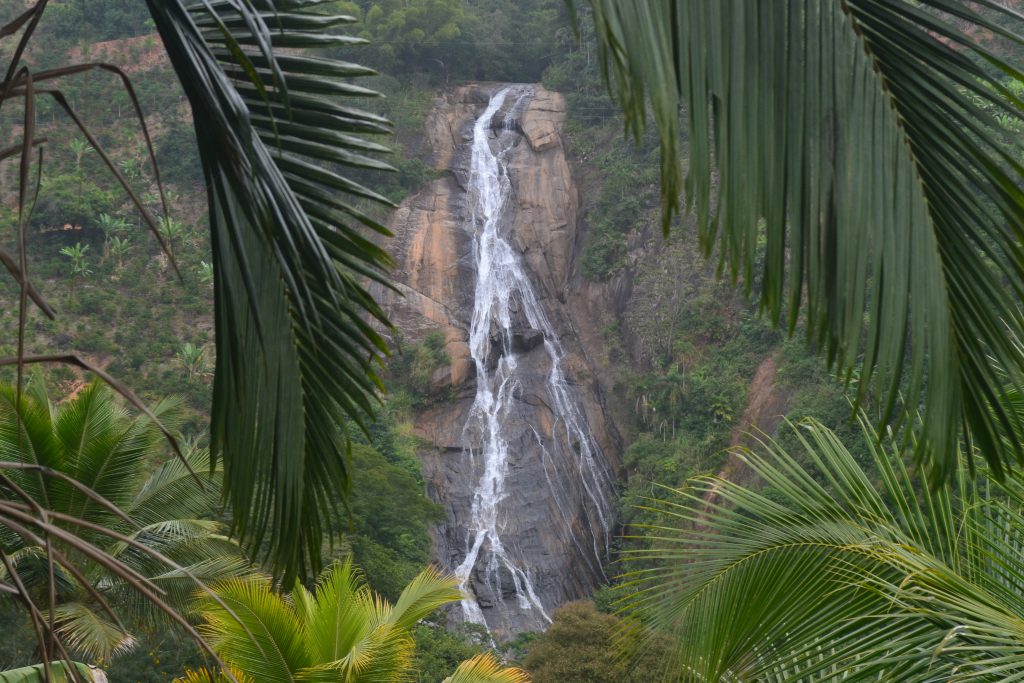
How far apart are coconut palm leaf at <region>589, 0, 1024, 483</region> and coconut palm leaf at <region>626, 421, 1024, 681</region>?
1.67 meters

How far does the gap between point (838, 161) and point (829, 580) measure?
217cm

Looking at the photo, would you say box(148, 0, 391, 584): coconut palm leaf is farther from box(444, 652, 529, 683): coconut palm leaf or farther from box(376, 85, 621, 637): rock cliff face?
box(376, 85, 621, 637): rock cliff face

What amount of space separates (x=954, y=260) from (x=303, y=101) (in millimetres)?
1005

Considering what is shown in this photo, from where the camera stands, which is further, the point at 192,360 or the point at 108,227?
the point at 108,227

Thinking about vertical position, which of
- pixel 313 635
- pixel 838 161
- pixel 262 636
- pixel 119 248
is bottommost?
pixel 313 635

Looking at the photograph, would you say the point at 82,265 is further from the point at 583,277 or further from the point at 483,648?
the point at 483,648

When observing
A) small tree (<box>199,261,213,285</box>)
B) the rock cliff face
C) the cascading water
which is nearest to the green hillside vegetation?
small tree (<box>199,261,213,285</box>)

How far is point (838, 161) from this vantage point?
932mm

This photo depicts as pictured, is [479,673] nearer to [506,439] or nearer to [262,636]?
[262,636]

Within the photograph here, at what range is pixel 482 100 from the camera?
31.0 meters

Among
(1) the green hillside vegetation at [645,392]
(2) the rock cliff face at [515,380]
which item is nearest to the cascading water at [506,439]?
(2) the rock cliff face at [515,380]

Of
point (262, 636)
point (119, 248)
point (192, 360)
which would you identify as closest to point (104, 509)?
point (262, 636)

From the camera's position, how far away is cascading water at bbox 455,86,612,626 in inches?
829

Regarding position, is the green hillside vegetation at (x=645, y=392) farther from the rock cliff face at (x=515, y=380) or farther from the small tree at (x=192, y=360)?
the rock cliff face at (x=515, y=380)
